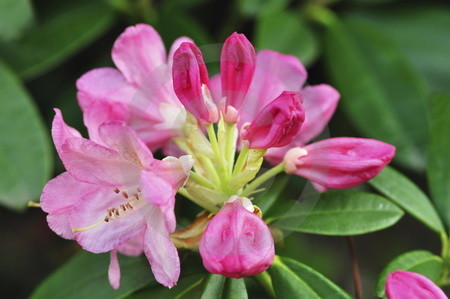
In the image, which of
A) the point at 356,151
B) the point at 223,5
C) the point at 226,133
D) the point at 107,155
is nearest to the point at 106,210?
the point at 107,155

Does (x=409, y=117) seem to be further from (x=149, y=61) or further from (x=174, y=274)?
(x=174, y=274)

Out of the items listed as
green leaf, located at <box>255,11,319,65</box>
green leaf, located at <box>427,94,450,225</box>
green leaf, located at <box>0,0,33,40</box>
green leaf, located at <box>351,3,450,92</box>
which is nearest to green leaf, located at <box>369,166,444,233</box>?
green leaf, located at <box>427,94,450,225</box>

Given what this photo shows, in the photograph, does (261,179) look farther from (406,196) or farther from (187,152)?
(406,196)

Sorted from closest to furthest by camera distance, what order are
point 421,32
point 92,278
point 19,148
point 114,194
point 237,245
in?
1. point 237,245
2. point 114,194
3. point 92,278
4. point 19,148
5. point 421,32

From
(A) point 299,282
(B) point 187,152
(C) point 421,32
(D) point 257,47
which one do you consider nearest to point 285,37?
(D) point 257,47

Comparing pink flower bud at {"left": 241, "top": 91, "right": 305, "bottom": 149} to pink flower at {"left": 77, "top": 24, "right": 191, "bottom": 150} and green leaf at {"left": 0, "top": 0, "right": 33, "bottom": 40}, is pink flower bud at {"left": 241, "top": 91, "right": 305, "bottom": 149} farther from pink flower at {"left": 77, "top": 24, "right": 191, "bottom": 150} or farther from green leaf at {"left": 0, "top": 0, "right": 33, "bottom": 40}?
green leaf at {"left": 0, "top": 0, "right": 33, "bottom": 40}

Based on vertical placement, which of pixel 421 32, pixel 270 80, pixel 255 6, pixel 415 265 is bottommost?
pixel 421 32
